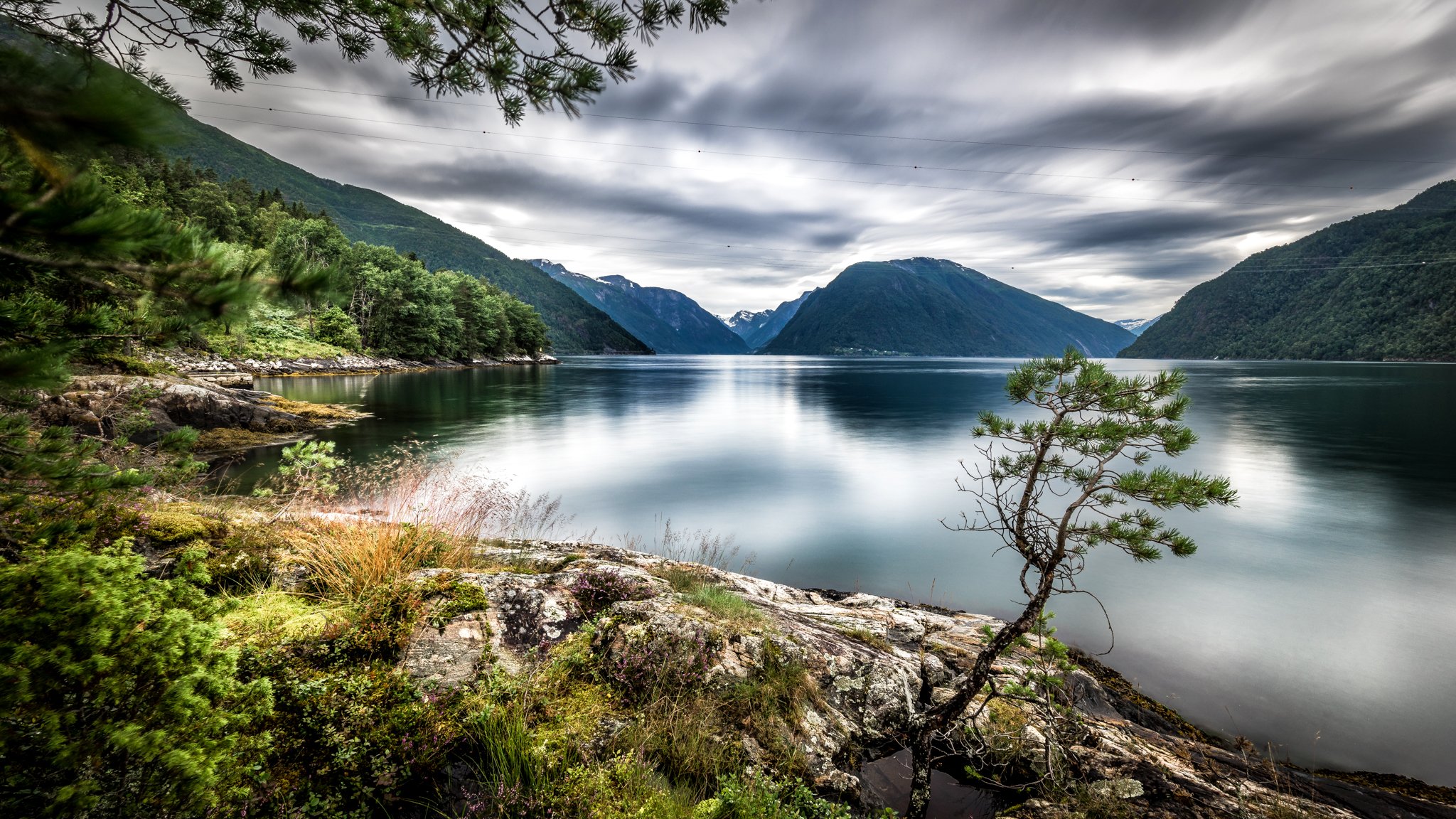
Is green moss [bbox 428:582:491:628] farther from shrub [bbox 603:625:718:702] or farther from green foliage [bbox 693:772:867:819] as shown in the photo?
green foliage [bbox 693:772:867:819]

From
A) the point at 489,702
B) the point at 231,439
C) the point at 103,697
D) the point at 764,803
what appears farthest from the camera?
the point at 231,439

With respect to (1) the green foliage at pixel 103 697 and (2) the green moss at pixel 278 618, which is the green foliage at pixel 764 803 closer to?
(1) the green foliage at pixel 103 697

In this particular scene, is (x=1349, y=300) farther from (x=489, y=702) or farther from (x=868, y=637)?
(x=489, y=702)

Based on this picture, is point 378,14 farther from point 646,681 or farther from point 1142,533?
point 1142,533

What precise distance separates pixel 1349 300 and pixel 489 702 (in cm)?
21257

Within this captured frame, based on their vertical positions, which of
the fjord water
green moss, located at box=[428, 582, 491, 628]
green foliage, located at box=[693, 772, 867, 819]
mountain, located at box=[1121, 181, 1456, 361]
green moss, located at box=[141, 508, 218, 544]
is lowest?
the fjord water

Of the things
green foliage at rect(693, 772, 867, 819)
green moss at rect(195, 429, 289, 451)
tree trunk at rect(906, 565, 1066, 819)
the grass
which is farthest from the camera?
green moss at rect(195, 429, 289, 451)

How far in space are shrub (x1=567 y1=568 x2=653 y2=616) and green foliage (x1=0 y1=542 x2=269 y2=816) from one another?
8.59ft

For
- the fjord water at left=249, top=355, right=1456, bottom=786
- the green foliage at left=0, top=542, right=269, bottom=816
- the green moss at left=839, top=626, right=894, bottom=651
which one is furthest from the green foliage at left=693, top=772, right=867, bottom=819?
the fjord water at left=249, top=355, right=1456, bottom=786

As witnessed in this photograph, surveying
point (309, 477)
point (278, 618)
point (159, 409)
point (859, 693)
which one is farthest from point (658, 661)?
point (159, 409)

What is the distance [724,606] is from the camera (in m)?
5.80

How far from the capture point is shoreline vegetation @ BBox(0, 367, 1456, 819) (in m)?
2.77

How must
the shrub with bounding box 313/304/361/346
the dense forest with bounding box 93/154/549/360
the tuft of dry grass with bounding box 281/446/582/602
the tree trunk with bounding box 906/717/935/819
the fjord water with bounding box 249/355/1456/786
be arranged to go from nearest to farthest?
the tree trunk with bounding box 906/717/935/819 → the tuft of dry grass with bounding box 281/446/582/602 → the fjord water with bounding box 249/355/1456/786 → the dense forest with bounding box 93/154/549/360 → the shrub with bounding box 313/304/361/346

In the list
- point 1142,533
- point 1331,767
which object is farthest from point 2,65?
point 1331,767
